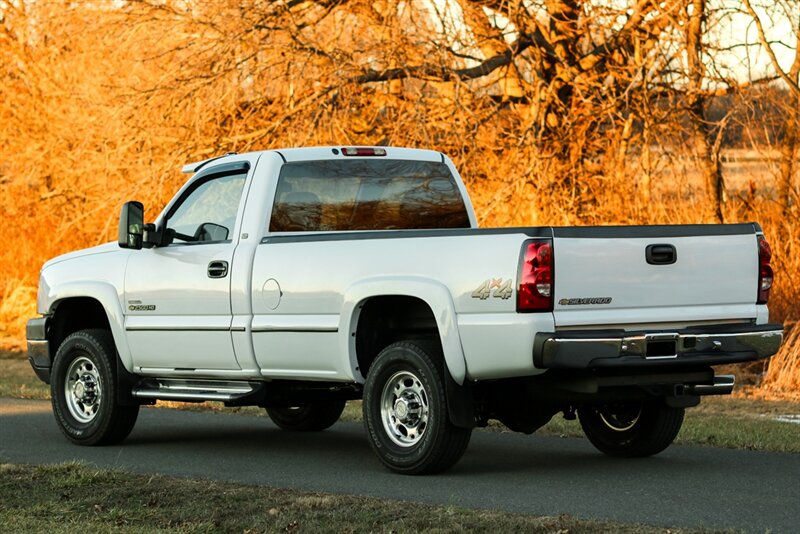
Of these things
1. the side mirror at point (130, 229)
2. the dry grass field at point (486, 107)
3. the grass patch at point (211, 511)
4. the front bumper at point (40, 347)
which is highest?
the dry grass field at point (486, 107)

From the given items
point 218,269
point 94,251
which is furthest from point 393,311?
point 94,251

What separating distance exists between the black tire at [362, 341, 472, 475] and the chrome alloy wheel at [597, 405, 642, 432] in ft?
5.07

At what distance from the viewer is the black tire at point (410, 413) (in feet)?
30.0

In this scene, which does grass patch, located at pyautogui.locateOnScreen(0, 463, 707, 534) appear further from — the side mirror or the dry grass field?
the dry grass field

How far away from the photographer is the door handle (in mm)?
10422

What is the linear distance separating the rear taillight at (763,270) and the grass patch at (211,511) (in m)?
2.43

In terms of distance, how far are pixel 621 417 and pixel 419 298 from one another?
6.89 ft

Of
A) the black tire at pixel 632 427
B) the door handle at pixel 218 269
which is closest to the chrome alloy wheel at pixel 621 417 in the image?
the black tire at pixel 632 427

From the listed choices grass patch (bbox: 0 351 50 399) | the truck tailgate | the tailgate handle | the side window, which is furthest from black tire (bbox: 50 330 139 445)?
the tailgate handle

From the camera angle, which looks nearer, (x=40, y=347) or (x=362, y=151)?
(x=362, y=151)

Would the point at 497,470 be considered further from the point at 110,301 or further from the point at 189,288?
the point at 110,301

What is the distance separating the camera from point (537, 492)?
28.7 ft

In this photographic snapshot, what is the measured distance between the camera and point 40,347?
39.5ft

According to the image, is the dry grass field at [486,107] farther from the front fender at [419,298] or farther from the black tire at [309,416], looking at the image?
the front fender at [419,298]
